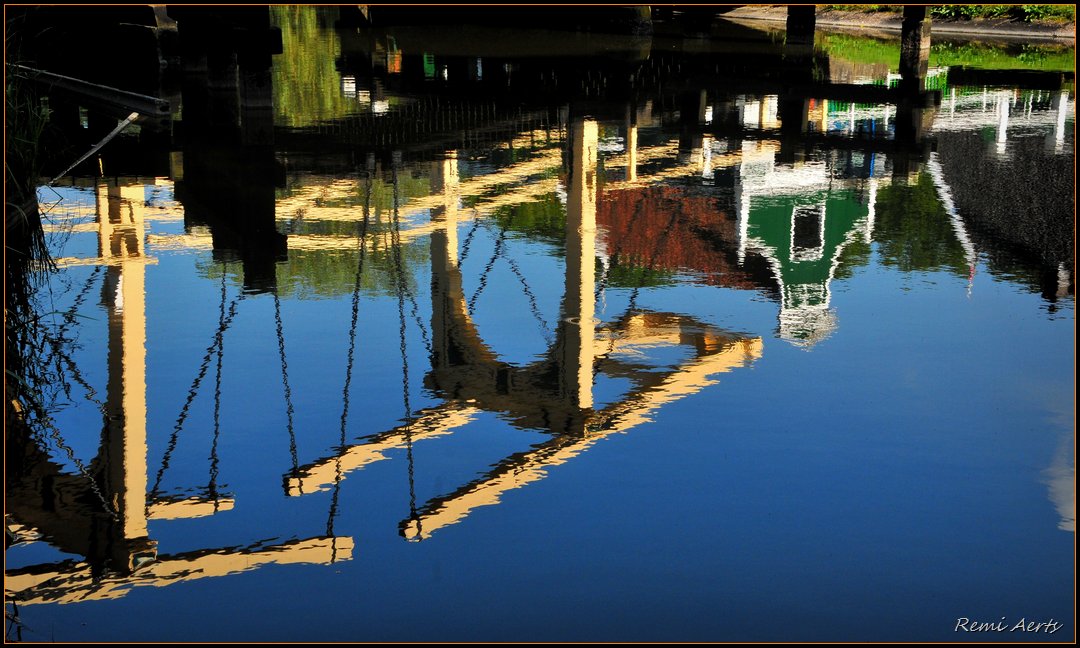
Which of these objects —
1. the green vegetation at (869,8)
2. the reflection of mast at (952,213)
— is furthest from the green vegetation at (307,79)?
the green vegetation at (869,8)

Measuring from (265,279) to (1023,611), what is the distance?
7.39m

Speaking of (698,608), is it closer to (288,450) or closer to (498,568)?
(498,568)

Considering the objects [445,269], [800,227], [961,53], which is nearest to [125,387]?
[445,269]

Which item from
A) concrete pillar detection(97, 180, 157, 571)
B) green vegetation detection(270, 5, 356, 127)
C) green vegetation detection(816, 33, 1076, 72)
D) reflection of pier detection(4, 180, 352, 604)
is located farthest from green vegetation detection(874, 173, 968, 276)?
green vegetation detection(816, 33, 1076, 72)

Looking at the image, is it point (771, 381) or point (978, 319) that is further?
point (978, 319)

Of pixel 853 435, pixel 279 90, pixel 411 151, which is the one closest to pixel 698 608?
pixel 853 435

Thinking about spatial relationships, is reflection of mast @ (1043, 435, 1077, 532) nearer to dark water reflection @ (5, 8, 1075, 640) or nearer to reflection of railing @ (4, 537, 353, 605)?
→ dark water reflection @ (5, 8, 1075, 640)

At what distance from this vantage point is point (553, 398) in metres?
8.73

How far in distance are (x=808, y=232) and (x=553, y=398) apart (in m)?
5.80

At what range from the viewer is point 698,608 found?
5898 mm

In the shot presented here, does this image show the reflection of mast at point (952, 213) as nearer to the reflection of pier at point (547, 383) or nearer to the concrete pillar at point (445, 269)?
the reflection of pier at point (547, 383)

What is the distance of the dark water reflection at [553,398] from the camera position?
6090 mm
